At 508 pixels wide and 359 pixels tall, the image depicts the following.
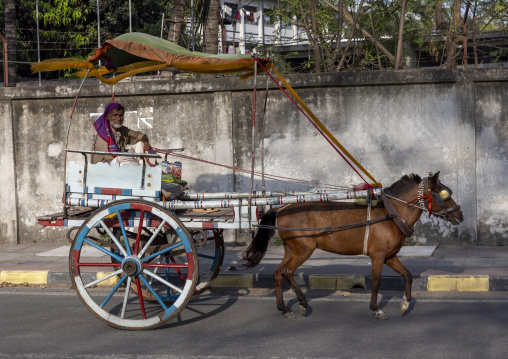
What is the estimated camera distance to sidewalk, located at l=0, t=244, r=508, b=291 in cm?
708

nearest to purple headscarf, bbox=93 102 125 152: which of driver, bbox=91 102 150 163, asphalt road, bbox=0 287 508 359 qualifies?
driver, bbox=91 102 150 163

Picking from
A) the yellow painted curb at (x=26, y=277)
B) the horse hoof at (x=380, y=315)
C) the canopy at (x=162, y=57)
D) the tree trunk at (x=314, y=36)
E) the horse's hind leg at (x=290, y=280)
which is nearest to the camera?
the canopy at (x=162, y=57)

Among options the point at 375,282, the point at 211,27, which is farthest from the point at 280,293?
the point at 211,27

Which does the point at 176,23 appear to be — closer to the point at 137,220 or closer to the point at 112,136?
the point at 112,136

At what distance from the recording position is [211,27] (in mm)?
12250

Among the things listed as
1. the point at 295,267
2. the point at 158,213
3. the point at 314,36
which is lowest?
the point at 295,267

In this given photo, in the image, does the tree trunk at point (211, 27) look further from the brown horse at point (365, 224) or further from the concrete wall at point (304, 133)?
the brown horse at point (365, 224)

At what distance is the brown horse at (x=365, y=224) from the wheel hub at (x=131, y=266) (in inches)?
47.6

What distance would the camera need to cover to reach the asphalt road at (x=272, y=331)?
16.0ft

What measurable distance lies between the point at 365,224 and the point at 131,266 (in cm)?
221

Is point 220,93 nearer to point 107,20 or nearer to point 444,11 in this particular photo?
point 444,11

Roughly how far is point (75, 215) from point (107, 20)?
50.5 ft

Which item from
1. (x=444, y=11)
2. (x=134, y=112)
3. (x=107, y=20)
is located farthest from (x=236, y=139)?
(x=107, y=20)

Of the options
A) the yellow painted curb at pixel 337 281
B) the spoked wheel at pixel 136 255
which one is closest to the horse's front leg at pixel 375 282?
the yellow painted curb at pixel 337 281
